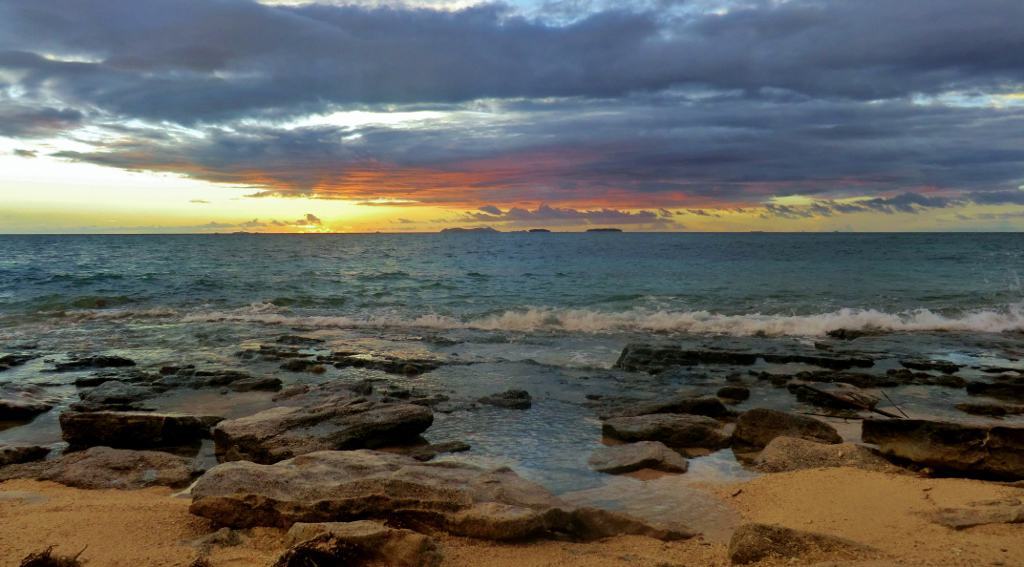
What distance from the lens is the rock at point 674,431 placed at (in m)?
8.56

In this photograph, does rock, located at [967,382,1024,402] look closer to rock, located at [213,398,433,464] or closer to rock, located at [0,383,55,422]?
rock, located at [213,398,433,464]

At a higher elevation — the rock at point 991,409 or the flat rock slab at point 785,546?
the flat rock slab at point 785,546

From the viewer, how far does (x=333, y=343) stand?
1838cm

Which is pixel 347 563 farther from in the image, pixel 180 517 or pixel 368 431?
pixel 368 431

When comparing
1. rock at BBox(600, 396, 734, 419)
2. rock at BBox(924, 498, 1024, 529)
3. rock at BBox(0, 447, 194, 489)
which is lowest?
rock at BBox(600, 396, 734, 419)

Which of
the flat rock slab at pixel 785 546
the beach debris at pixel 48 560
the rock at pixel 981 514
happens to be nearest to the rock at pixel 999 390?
the rock at pixel 981 514

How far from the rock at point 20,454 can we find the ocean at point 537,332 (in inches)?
43.7

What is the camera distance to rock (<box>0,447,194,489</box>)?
6.85 m

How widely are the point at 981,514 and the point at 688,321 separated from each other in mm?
16368

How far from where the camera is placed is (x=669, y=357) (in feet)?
49.6

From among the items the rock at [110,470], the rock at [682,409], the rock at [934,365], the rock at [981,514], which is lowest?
the rock at [934,365]

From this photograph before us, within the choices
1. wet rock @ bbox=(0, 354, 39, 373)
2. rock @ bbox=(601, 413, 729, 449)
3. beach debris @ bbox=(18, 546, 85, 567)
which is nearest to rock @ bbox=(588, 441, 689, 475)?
rock @ bbox=(601, 413, 729, 449)

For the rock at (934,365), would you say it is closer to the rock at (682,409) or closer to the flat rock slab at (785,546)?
the rock at (682,409)

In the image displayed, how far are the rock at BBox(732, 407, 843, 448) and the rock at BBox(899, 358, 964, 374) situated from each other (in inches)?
296
